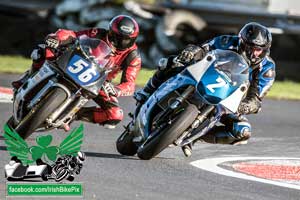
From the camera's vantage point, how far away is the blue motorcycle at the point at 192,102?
30.6ft

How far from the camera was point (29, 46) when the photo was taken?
22.6 meters

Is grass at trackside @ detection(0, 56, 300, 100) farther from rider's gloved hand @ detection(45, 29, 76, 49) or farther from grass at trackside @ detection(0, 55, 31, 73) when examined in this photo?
rider's gloved hand @ detection(45, 29, 76, 49)

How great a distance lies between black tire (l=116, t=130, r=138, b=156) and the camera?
10117mm

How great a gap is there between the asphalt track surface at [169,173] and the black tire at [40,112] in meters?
0.30

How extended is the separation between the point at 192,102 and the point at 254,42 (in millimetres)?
922

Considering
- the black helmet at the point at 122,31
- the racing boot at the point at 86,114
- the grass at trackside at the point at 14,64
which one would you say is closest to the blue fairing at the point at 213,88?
the black helmet at the point at 122,31

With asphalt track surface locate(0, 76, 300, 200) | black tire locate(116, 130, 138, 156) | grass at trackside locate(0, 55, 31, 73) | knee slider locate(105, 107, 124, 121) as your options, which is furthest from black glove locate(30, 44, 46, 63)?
grass at trackside locate(0, 55, 31, 73)

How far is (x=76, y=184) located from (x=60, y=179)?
0.16 meters

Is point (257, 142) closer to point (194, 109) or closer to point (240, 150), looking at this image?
point (240, 150)

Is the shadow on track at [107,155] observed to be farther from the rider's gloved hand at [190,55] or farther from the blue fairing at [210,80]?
the rider's gloved hand at [190,55]

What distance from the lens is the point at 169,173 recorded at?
9227mm

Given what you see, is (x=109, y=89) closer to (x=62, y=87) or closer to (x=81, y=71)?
(x=81, y=71)

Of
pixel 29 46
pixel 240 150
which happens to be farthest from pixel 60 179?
pixel 29 46

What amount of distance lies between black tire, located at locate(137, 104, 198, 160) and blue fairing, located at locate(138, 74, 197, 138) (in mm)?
338
